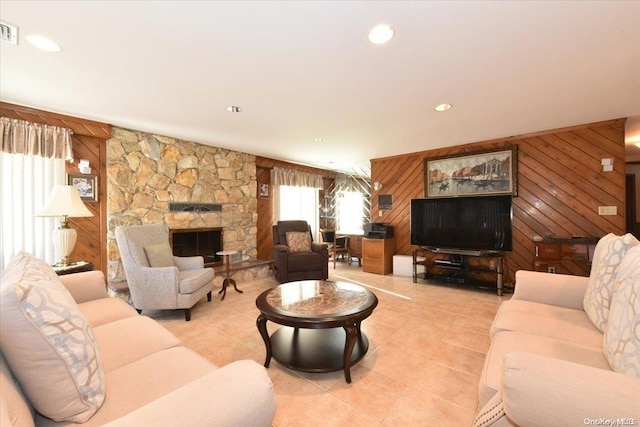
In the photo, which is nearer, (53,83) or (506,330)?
(506,330)

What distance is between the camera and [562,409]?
2.30ft

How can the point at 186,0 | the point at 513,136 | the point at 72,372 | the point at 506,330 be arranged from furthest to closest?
the point at 513,136 → the point at 506,330 → the point at 186,0 → the point at 72,372

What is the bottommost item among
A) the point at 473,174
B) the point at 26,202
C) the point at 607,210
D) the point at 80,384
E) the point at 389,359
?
the point at 389,359

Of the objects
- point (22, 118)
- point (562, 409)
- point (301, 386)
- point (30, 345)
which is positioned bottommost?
point (301, 386)

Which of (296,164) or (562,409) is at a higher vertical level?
(296,164)

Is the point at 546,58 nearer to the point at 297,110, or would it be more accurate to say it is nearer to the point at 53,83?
the point at 297,110

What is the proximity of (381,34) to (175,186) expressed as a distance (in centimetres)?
355

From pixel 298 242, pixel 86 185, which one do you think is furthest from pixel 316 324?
pixel 86 185

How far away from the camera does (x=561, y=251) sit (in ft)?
10.6

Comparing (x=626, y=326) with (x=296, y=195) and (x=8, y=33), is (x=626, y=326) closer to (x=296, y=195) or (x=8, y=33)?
(x=8, y=33)

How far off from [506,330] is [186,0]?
8.54 ft

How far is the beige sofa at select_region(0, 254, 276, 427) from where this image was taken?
0.69 metres

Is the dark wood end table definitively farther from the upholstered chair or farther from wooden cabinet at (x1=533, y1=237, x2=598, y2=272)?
wooden cabinet at (x1=533, y1=237, x2=598, y2=272)

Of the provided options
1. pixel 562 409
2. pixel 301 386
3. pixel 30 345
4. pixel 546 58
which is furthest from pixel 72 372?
pixel 546 58
